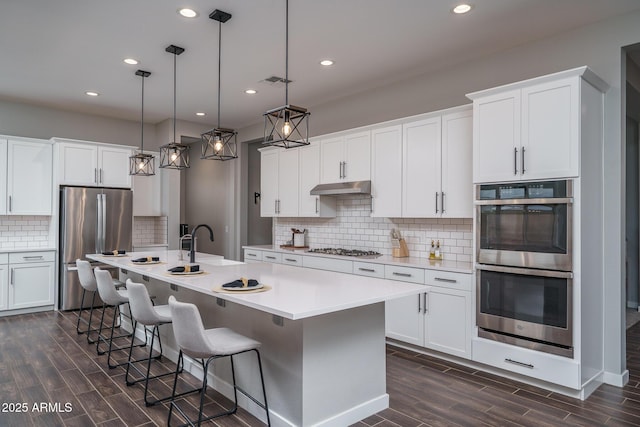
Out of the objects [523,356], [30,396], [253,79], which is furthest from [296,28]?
[30,396]

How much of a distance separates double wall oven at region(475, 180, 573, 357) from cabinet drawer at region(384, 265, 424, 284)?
1.99 ft

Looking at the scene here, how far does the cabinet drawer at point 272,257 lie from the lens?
18.8 feet

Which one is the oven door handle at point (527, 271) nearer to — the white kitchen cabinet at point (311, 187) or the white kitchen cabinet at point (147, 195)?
the white kitchen cabinet at point (311, 187)

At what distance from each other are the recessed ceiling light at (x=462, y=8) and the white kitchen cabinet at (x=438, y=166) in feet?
3.03

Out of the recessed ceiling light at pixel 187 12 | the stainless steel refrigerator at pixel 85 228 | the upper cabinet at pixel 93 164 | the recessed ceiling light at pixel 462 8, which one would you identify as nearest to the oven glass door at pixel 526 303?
the recessed ceiling light at pixel 462 8

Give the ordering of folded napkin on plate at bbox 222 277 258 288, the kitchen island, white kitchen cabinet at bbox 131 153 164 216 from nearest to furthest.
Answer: the kitchen island → folded napkin on plate at bbox 222 277 258 288 → white kitchen cabinet at bbox 131 153 164 216

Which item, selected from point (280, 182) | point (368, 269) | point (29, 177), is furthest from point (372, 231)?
point (29, 177)

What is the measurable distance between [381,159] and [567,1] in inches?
86.4

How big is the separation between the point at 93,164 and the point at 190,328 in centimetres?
494

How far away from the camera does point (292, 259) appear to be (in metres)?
5.49

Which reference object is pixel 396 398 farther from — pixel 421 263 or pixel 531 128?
pixel 531 128

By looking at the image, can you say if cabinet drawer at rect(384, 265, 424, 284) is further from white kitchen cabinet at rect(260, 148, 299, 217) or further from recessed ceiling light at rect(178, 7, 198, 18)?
recessed ceiling light at rect(178, 7, 198, 18)

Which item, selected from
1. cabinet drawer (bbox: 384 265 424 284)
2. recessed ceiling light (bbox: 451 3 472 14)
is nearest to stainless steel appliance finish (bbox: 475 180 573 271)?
cabinet drawer (bbox: 384 265 424 284)

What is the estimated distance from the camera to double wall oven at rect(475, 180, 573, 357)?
304 centimetres
